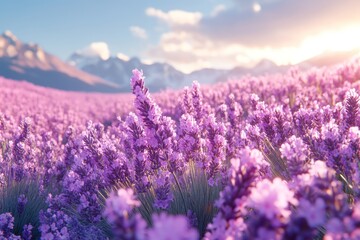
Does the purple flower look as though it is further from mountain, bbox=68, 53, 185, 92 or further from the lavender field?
mountain, bbox=68, 53, 185, 92

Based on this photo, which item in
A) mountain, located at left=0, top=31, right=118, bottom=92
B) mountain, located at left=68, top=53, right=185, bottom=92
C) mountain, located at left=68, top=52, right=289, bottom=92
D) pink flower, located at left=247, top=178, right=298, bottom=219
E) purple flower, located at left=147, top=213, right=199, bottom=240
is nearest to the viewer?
purple flower, located at left=147, top=213, right=199, bottom=240

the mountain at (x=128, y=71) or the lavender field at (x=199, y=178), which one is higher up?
the mountain at (x=128, y=71)

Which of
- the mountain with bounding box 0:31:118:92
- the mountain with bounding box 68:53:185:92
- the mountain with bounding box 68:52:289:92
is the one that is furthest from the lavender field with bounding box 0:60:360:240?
the mountain with bounding box 68:53:185:92

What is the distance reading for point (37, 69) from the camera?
78125 millimetres

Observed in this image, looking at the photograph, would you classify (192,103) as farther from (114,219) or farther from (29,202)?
(114,219)

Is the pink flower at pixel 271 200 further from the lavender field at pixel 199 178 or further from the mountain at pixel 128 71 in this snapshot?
the mountain at pixel 128 71

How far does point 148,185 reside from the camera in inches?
132

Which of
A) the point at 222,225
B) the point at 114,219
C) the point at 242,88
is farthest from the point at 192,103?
the point at 242,88

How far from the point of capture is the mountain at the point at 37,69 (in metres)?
68.9

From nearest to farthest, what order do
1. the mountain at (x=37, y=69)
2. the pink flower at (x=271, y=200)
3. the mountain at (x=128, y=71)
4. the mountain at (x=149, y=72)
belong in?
the pink flower at (x=271, y=200), the mountain at (x=37, y=69), the mountain at (x=149, y=72), the mountain at (x=128, y=71)

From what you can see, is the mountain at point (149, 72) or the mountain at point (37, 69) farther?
the mountain at point (149, 72)

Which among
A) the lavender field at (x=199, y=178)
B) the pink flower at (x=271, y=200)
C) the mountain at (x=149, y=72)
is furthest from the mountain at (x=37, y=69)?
the pink flower at (x=271, y=200)

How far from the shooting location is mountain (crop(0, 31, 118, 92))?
6894cm

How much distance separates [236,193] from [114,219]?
21.9 inches
